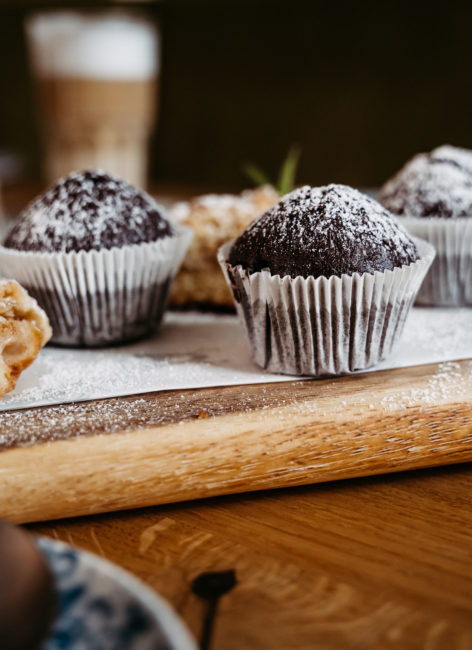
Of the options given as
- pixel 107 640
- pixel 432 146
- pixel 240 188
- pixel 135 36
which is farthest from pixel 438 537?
pixel 240 188

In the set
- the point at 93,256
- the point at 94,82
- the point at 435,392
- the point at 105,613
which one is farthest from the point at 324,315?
the point at 94,82

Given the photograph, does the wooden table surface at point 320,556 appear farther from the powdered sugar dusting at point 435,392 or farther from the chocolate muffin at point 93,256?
the chocolate muffin at point 93,256

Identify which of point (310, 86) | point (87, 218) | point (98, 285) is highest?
point (310, 86)

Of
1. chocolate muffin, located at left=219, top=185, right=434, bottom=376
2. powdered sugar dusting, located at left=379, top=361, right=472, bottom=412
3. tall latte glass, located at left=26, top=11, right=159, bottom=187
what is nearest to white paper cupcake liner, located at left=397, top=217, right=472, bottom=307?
chocolate muffin, located at left=219, top=185, right=434, bottom=376

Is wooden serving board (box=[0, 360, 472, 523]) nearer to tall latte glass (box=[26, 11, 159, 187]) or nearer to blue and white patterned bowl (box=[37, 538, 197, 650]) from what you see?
blue and white patterned bowl (box=[37, 538, 197, 650])

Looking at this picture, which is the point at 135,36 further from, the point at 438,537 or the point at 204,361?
the point at 438,537

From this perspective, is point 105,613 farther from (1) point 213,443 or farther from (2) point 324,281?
(2) point 324,281

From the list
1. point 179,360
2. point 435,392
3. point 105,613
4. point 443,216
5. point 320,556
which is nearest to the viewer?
point 105,613
